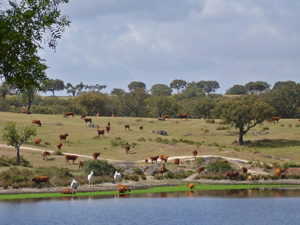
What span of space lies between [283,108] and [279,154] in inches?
1955

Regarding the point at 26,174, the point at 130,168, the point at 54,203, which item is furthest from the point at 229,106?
the point at 54,203

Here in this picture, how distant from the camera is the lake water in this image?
29.1 m

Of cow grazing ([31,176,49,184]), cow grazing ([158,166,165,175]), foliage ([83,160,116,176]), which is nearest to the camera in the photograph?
cow grazing ([31,176,49,184])

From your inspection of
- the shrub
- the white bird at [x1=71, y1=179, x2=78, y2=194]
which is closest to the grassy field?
the shrub

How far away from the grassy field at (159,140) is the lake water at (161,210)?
58.0 feet

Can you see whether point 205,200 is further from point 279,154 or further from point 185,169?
point 279,154

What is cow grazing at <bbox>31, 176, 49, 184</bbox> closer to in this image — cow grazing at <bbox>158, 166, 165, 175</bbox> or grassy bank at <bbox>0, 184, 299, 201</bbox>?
grassy bank at <bbox>0, 184, 299, 201</bbox>

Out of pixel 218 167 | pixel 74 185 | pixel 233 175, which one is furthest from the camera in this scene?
pixel 218 167

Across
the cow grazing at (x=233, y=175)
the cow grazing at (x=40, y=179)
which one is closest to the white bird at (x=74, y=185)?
the cow grazing at (x=40, y=179)

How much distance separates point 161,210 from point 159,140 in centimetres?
4272

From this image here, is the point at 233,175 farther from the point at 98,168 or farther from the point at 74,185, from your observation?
the point at 74,185

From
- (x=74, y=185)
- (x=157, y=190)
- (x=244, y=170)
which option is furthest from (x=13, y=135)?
(x=244, y=170)

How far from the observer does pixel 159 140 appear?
75.2 meters

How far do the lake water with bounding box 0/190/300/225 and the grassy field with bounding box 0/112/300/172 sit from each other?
17.7m
